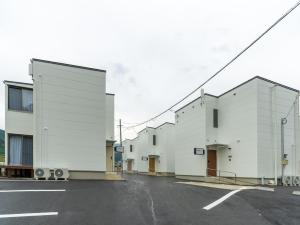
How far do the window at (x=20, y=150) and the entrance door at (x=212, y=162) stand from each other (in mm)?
14195

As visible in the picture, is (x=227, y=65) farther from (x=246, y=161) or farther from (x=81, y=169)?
(x=246, y=161)

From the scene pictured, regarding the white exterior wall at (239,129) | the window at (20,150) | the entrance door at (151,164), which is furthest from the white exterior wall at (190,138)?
the window at (20,150)

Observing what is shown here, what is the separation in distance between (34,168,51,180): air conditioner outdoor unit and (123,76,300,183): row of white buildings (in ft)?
40.9

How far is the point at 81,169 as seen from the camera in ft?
Answer: 54.6

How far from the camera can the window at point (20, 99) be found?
17141 mm

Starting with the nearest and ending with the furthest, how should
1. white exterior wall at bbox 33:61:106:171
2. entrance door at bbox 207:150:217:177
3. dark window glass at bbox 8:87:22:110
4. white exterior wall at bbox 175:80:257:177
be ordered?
white exterior wall at bbox 33:61:106:171, dark window glass at bbox 8:87:22:110, white exterior wall at bbox 175:80:257:177, entrance door at bbox 207:150:217:177

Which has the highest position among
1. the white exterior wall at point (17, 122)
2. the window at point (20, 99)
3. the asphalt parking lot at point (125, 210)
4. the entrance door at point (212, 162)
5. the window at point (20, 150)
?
the window at point (20, 99)

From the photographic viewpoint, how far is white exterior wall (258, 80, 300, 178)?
64.2ft

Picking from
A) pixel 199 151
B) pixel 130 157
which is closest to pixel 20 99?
pixel 199 151

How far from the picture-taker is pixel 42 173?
1521 centimetres

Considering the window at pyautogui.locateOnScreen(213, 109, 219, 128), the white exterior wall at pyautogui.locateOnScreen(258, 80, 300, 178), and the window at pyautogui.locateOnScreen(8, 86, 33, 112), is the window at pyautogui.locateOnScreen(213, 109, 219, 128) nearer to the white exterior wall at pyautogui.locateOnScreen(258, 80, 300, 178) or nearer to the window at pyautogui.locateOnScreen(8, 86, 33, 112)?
the white exterior wall at pyautogui.locateOnScreen(258, 80, 300, 178)

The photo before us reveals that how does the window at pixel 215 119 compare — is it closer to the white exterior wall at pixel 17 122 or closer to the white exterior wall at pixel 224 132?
the white exterior wall at pixel 224 132

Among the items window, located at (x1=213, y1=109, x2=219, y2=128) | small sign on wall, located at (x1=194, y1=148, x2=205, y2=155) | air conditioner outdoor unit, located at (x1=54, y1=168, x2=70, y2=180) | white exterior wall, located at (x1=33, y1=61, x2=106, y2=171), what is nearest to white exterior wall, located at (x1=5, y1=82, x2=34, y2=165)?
white exterior wall, located at (x1=33, y1=61, x2=106, y2=171)

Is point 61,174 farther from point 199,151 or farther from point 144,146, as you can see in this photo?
point 144,146
